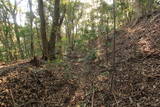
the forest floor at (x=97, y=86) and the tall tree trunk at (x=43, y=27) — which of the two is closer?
the forest floor at (x=97, y=86)

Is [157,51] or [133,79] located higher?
[157,51]

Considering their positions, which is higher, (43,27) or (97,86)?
(43,27)

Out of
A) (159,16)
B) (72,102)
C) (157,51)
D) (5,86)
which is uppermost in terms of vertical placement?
(159,16)

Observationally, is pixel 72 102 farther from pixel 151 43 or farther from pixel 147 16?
pixel 147 16

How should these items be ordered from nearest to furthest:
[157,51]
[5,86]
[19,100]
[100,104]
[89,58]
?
[100,104]
[19,100]
[5,86]
[157,51]
[89,58]

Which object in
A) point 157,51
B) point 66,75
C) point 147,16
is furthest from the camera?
point 147,16

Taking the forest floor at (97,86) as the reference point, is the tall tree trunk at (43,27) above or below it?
above

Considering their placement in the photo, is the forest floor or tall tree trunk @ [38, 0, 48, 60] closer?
the forest floor

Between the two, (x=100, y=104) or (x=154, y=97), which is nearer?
(x=154, y=97)

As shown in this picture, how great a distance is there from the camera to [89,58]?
839 centimetres

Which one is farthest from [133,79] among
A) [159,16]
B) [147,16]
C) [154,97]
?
[147,16]

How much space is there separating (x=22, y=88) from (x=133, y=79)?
327 centimetres

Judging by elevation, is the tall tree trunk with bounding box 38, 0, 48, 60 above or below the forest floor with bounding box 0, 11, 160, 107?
above

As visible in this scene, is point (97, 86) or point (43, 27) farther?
point (43, 27)
